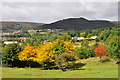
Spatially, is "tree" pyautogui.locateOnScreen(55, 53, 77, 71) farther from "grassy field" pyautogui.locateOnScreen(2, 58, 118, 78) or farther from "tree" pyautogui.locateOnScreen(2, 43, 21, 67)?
"tree" pyautogui.locateOnScreen(2, 43, 21, 67)

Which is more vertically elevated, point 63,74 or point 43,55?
point 43,55

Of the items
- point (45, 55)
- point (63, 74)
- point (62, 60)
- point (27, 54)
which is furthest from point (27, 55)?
point (63, 74)

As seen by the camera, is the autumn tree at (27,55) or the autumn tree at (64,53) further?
the autumn tree at (27,55)

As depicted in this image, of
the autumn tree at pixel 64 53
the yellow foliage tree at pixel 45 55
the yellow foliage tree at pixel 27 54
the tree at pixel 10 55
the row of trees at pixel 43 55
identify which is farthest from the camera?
the tree at pixel 10 55

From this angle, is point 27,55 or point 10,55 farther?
point 27,55

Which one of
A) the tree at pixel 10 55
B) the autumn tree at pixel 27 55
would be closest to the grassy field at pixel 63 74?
the tree at pixel 10 55

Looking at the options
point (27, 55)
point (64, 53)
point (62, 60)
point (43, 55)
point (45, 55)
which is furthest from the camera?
point (27, 55)

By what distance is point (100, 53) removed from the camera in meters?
70.9

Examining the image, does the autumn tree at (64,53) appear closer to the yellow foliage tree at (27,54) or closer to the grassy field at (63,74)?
the grassy field at (63,74)

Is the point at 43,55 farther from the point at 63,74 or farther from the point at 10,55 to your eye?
the point at 63,74

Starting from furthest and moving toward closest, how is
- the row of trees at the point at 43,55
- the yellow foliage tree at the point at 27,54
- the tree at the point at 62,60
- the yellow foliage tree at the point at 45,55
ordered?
1. the yellow foliage tree at the point at 27,54
2. the yellow foliage tree at the point at 45,55
3. the row of trees at the point at 43,55
4. the tree at the point at 62,60

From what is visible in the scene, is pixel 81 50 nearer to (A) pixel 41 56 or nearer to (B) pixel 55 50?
(B) pixel 55 50

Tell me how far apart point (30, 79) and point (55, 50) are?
31534 millimetres

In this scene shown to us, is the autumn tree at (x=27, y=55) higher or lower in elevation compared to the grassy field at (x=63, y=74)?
higher
